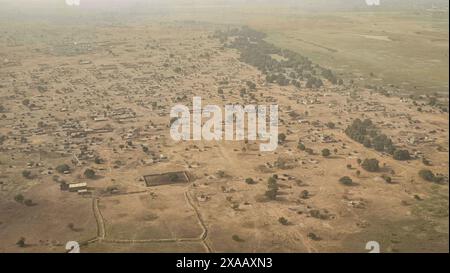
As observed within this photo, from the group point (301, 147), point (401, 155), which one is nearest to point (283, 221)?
point (301, 147)

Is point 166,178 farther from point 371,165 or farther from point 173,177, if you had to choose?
point 371,165

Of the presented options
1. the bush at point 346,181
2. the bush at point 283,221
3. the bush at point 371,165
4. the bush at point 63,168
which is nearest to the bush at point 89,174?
the bush at point 63,168

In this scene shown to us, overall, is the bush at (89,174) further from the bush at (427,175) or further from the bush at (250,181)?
the bush at (427,175)

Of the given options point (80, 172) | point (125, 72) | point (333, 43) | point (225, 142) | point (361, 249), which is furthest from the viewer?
point (333, 43)

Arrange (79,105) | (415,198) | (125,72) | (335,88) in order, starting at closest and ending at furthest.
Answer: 1. (415,198)
2. (79,105)
3. (335,88)
4. (125,72)

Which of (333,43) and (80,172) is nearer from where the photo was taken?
(80,172)

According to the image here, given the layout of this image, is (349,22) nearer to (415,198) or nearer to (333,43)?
(333,43)

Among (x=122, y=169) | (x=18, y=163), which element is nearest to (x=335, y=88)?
(x=122, y=169)
